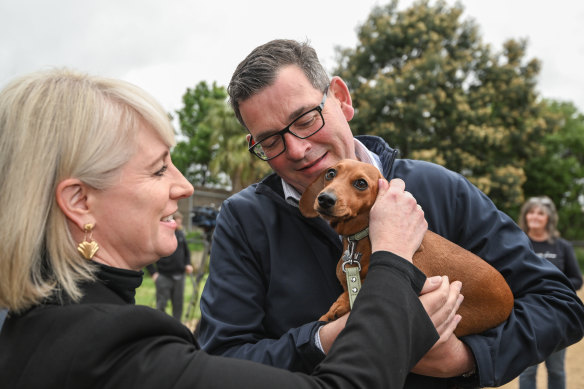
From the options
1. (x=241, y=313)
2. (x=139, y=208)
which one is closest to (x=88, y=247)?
(x=139, y=208)

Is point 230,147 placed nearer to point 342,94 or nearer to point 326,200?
point 342,94

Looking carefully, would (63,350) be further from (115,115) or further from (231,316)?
(231,316)

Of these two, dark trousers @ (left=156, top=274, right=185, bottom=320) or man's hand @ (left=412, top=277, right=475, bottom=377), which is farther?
dark trousers @ (left=156, top=274, right=185, bottom=320)

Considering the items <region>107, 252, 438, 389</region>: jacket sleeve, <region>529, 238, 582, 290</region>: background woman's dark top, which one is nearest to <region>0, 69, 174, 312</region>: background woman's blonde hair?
<region>107, 252, 438, 389</region>: jacket sleeve

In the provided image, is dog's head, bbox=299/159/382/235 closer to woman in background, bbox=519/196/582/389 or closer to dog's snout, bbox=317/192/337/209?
dog's snout, bbox=317/192/337/209

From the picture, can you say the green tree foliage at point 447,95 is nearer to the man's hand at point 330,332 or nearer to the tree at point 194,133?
the man's hand at point 330,332

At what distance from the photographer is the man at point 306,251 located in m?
1.97

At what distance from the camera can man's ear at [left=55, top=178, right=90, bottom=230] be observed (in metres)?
1.38

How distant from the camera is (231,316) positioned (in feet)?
6.68

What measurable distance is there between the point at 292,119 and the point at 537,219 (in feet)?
18.4

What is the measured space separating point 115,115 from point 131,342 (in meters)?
0.66

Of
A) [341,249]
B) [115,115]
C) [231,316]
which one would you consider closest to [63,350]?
[115,115]

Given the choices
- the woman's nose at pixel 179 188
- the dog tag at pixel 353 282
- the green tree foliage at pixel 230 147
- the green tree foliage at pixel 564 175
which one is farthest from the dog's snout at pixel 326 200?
the green tree foliage at pixel 564 175

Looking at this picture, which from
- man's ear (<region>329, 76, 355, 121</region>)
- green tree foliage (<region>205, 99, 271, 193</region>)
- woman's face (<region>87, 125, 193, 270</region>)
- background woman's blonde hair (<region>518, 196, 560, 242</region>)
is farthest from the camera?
green tree foliage (<region>205, 99, 271, 193</region>)
